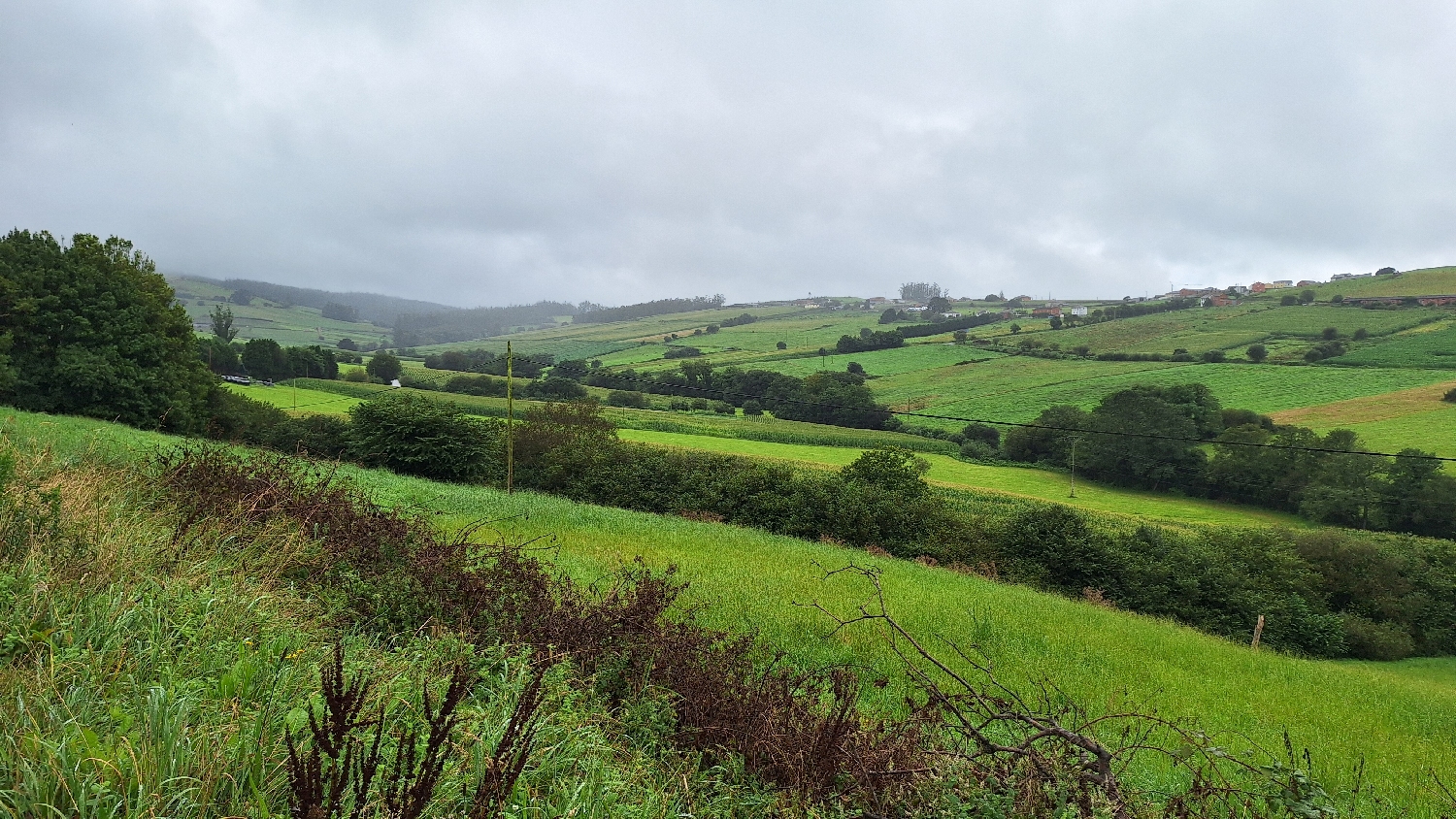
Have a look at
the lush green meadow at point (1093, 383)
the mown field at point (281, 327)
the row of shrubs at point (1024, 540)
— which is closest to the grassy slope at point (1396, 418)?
the lush green meadow at point (1093, 383)

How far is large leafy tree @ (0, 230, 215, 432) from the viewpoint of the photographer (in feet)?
93.2

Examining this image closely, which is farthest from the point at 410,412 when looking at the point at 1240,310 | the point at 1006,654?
the point at 1240,310

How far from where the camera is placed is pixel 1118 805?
9.22 ft

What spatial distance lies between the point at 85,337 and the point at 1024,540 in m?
40.8

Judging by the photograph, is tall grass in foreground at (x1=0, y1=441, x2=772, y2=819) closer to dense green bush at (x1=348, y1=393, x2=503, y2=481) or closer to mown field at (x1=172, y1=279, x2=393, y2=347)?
dense green bush at (x1=348, y1=393, x2=503, y2=481)

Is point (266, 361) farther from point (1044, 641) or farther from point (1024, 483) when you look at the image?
point (1044, 641)

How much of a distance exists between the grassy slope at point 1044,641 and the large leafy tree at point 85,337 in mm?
19906

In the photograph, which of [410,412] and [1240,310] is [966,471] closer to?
[410,412]

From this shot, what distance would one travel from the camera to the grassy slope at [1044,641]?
29.9 ft

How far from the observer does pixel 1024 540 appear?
Answer: 85.0 feet

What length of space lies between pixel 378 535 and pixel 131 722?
4.26 meters

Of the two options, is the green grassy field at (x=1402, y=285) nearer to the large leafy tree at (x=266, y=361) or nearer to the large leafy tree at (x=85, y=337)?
the large leafy tree at (x=85, y=337)

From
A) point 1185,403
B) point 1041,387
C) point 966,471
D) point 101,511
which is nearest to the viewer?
point 101,511

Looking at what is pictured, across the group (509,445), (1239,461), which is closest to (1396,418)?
(1239,461)
